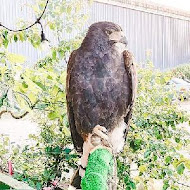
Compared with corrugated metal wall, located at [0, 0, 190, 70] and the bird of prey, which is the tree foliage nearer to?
the bird of prey

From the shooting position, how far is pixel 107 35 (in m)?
0.97

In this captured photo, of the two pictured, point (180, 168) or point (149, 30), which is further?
point (149, 30)

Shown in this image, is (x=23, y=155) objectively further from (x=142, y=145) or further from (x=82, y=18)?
(x=82, y=18)

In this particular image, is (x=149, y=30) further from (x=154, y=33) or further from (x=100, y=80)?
(x=100, y=80)

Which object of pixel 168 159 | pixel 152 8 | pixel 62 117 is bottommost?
pixel 168 159

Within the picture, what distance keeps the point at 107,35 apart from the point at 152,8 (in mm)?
6741

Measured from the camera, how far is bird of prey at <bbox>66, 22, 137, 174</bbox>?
0.96 meters

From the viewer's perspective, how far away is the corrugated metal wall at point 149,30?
18.5ft

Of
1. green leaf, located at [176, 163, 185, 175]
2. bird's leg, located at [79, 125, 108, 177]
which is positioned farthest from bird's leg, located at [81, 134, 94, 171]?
green leaf, located at [176, 163, 185, 175]

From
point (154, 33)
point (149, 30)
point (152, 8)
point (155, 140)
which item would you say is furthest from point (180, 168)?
point (154, 33)

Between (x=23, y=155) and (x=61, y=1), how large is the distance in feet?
2.37

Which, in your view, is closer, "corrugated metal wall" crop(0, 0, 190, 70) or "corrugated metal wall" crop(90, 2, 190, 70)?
"corrugated metal wall" crop(0, 0, 190, 70)

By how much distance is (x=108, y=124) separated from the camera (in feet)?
3.26

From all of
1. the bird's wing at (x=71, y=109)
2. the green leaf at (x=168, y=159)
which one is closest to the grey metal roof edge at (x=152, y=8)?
the green leaf at (x=168, y=159)
